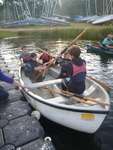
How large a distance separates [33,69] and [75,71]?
12.6 ft

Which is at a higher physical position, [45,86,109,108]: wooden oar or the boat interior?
[45,86,109,108]: wooden oar

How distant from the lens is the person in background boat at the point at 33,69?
480 inches

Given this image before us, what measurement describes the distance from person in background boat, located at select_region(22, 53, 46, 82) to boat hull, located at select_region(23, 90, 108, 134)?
9.42ft

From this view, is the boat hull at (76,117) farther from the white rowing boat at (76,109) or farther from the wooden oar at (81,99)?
the wooden oar at (81,99)

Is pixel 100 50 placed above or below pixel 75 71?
→ below

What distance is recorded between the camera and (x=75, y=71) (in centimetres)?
934

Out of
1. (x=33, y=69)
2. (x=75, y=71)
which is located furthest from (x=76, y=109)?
(x=33, y=69)

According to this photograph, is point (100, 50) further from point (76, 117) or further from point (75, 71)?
point (76, 117)

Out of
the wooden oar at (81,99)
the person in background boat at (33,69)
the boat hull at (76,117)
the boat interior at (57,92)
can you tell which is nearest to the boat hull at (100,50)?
the person in background boat at (33,69)

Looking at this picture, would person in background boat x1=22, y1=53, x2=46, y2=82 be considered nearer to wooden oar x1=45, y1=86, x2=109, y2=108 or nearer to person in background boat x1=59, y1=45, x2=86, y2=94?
wooden oar x1=45, y1=86, x2=109, y2=108

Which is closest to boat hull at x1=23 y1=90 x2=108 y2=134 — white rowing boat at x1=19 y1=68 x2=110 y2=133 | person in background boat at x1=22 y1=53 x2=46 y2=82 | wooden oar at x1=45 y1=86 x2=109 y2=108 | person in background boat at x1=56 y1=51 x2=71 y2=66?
white rowing boat at x1=19 y1=68 x2=110 y2=133

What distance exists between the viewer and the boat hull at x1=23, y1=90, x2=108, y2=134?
834 centimetres

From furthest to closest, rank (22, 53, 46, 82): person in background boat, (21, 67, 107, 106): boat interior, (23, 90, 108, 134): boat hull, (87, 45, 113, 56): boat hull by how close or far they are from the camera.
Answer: (87, 45, 113, 56): boat hull, (22, 53, 46, 82): person in background boat, (21, 67, 107, 106): boat interior, (23, 90, 108, 134): boat hull

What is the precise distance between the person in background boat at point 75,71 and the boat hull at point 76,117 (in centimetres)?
110
